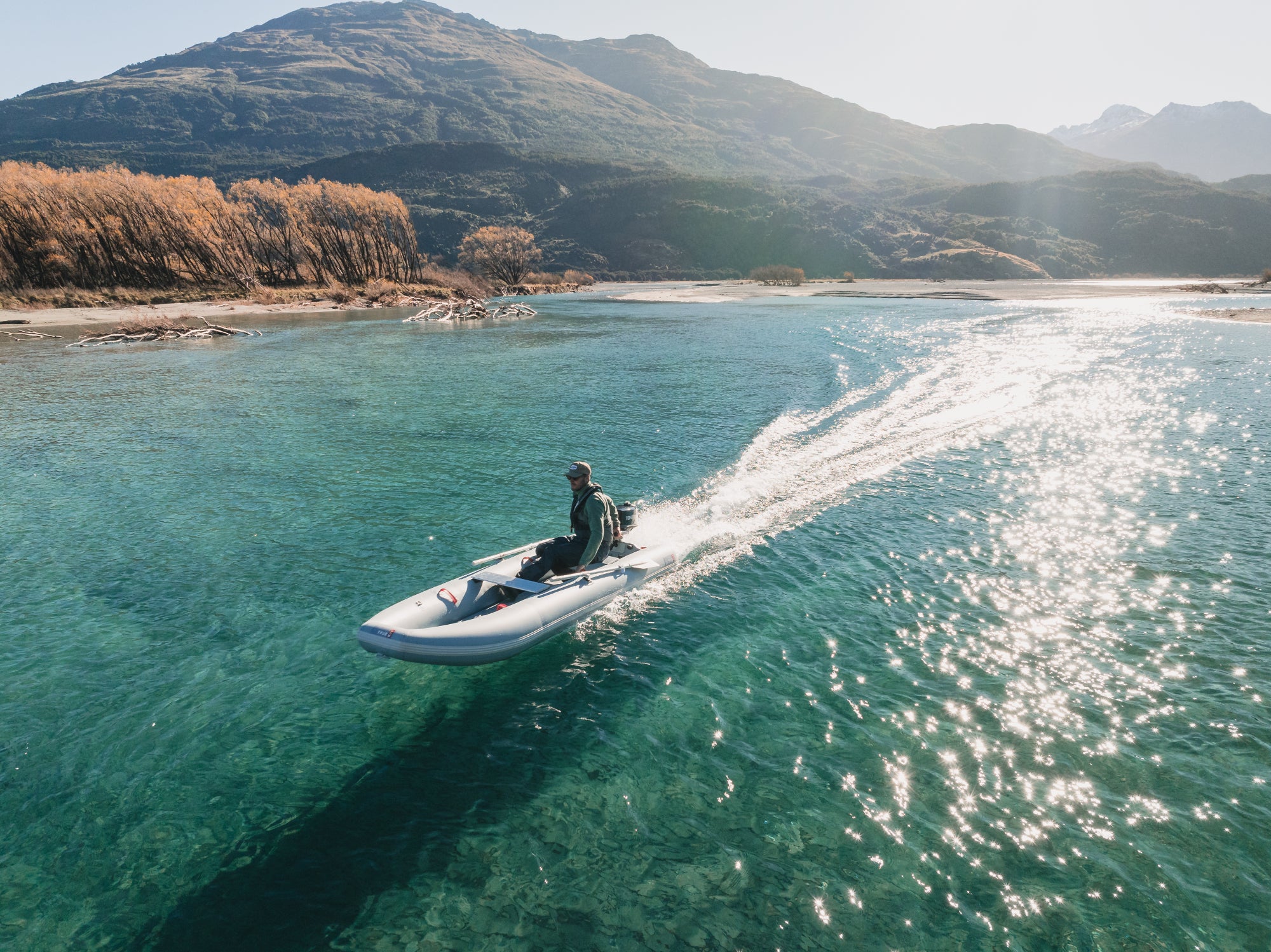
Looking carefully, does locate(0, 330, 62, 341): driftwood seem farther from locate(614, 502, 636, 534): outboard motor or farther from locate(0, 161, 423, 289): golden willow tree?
locate(614, 502, 636, 534): outboard motor

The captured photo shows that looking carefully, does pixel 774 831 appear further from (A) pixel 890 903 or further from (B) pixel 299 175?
(B) pixel 299 175

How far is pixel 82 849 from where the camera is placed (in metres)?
6.06

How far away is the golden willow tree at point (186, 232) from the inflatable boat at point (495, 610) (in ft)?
212

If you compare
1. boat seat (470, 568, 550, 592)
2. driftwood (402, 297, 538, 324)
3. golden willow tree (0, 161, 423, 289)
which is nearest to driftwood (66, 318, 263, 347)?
driftwood (402, 297, 538, 324)

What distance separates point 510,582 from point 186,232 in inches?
2754

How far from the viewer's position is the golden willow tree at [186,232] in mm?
51812

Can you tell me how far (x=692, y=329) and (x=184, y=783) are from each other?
45.2 m

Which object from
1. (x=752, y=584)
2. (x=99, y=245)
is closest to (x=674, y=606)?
(x=752, y=584)

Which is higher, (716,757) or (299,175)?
(299,175)

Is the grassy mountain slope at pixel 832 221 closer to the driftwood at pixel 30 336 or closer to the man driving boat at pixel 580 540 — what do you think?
the driftwood at pixel 30 336

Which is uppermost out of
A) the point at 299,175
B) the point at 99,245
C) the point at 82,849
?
the point at 299,175

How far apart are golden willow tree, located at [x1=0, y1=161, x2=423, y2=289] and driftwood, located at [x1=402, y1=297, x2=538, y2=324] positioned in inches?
939

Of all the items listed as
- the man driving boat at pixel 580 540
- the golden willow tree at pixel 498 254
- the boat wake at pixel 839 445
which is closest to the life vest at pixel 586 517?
the man driving boat at pixel 580 540

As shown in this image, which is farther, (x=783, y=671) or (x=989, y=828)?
(x=783, y=671)
